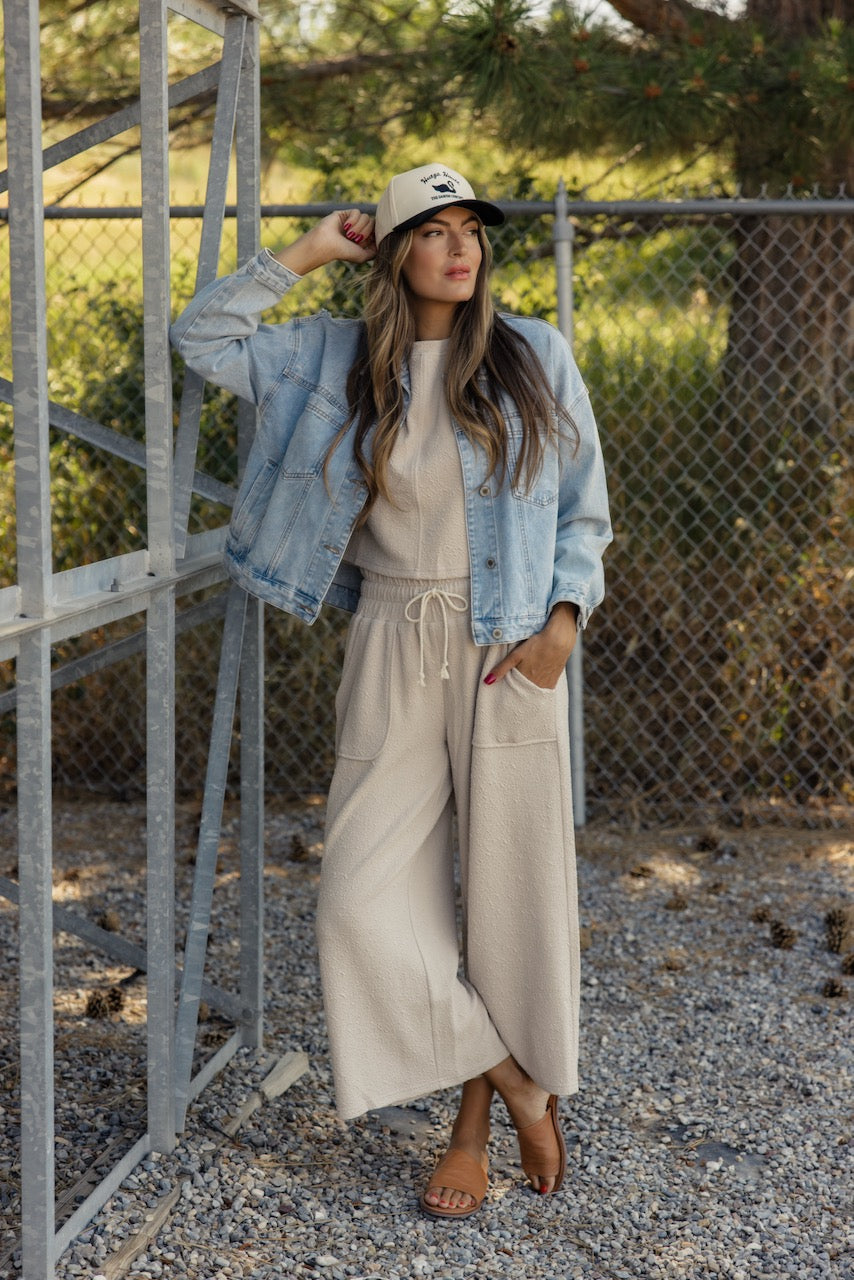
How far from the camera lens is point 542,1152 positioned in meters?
2.47

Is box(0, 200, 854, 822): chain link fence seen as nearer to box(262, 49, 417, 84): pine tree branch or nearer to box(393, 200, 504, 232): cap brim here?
box(262, 49, 417, 84): pine tree branch

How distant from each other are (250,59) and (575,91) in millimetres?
1641

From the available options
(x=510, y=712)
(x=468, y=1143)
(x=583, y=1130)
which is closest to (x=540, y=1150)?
(x=468, y=1143)

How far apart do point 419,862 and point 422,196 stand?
1.13 metres

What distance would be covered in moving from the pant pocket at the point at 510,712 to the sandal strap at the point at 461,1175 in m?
0.73

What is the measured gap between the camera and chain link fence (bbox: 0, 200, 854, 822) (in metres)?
4.58

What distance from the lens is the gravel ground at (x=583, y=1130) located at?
89.0 inches

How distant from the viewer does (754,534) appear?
15.0 feet

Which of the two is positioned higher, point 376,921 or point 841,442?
point 841,442

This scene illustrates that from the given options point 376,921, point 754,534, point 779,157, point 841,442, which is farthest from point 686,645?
point 376,921

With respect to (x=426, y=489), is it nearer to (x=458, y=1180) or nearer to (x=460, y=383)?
(x=460, y=383)

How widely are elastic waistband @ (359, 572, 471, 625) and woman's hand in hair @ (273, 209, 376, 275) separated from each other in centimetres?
55

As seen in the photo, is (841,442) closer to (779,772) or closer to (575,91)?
(779,772)

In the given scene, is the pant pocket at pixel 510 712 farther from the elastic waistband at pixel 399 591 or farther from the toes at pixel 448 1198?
the toes at pixel 448 1198
